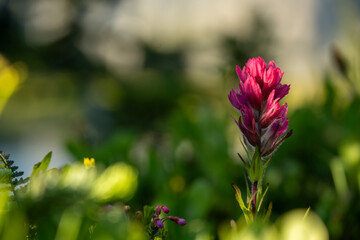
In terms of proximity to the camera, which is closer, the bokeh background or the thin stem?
the thin stem

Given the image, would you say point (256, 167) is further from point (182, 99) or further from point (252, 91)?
point (182, 99)

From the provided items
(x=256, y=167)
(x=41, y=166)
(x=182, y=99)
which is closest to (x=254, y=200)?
(x=256, y=167)

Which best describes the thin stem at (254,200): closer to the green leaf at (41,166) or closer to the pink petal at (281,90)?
the pink petal at (281,90)

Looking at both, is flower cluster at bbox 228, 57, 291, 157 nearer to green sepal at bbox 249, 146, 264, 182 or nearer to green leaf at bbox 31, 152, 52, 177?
green sepal at bbox 249, 146, 264, 182

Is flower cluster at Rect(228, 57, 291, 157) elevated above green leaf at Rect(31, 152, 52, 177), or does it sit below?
above

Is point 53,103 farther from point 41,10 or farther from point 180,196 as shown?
point 180,196

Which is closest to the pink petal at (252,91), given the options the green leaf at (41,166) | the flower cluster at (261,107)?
the flower cluster at (261,107)

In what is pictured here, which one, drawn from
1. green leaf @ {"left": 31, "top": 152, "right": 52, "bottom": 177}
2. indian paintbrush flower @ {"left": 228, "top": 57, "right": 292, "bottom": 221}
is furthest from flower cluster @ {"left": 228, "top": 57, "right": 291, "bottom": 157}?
green leaf @ {"left": 31, "top": 152, "right": 52, "bottom": 177}
